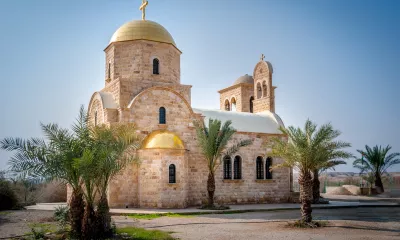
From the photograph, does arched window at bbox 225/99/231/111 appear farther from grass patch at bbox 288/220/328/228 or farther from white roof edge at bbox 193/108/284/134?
grass patch at bbox 288/220/328/228

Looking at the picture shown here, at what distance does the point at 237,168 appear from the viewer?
22469 mm

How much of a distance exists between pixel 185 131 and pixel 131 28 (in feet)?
20.5

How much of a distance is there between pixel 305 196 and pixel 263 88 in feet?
47.8

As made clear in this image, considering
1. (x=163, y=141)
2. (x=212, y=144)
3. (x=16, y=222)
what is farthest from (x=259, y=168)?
(x=16, y=222)

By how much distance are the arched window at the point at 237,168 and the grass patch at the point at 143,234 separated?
11108mm

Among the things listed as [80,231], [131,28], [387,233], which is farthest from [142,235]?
[131,28]

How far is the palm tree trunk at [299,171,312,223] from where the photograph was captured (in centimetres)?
1314

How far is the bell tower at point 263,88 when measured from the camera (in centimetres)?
2628

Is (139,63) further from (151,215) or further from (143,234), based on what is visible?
(143,234)

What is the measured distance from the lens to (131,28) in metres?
21.4

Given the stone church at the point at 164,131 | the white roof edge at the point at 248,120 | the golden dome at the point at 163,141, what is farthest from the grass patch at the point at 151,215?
the white roof edge at the point at 248,120

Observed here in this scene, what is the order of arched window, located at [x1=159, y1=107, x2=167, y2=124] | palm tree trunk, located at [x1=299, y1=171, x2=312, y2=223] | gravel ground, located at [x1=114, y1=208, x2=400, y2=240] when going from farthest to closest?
arched window, located at [x1=159, y1=107, x2=167, y2=124] → palm tree trunk, located at [x1=299, y1=171, x2=312, y2=223] → gravel ground, located at [x1=114, y1=208, x2=400, y2=240]

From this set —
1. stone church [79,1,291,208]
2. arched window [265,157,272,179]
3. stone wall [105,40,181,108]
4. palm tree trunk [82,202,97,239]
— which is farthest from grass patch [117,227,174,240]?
arched window [265,157,272,179]

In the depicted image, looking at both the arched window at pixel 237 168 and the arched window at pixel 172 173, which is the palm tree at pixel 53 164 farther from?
the arched window at pixel 237 168
